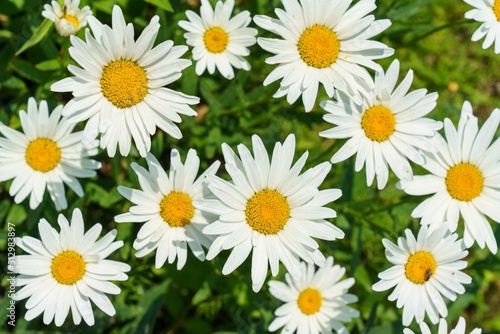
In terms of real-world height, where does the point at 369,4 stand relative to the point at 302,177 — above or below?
above

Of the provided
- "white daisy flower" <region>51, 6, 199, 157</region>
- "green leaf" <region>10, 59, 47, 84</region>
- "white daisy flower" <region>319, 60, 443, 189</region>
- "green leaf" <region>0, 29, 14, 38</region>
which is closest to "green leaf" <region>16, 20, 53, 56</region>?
"green leaf" <region>10, 59, 47, 84</region>

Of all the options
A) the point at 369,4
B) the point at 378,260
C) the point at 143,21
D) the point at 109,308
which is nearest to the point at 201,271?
the point at 109,308

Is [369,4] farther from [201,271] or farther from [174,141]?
[201,271]

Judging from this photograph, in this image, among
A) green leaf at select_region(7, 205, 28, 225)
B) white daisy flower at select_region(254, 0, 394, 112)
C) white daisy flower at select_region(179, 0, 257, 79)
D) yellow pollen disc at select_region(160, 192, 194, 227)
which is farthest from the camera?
green leaf at select_region(7, 205, 28, 225)

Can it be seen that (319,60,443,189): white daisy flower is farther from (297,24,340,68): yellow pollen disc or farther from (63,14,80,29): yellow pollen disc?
(63,14,80,29): yellow pollen disc

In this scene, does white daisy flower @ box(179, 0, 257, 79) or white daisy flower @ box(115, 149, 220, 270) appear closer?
white daisy flower @ box(115, 149, 220, 270)
